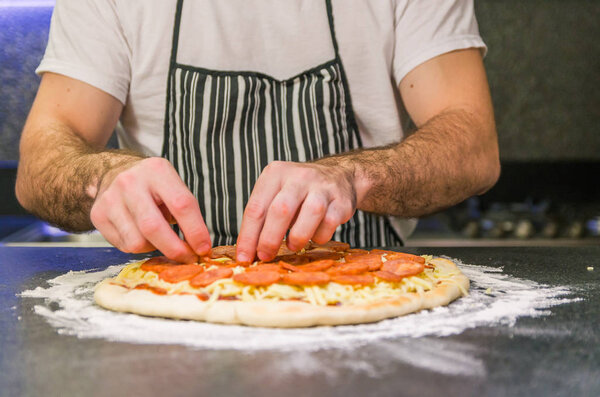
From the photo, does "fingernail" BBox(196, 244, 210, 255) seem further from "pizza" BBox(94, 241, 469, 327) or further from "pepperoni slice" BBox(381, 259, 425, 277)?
"pepperoni slice" BBox(381, 259, 425, 277)

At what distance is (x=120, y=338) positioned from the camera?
2.77 ft

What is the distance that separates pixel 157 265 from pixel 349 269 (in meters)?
0.33

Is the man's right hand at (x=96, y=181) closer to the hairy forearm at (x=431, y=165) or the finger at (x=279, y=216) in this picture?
the finger at (x=279, y=216)

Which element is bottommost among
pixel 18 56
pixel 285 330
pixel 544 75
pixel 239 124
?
pixel 285 330

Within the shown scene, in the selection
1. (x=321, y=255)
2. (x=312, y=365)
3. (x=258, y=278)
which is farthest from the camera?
(x=321, y=255)

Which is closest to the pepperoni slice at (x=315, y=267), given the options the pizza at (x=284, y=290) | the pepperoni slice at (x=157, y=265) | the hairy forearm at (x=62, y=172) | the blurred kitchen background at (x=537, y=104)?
the pizza at (x=284, y=290)

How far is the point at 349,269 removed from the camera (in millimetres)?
1038

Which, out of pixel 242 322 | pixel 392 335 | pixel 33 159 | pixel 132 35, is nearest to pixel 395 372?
pixel 392 335

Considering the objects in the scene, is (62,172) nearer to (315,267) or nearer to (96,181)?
(96,181)

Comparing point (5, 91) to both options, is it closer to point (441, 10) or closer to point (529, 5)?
point (441, 10)

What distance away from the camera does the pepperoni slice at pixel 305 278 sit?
3.20ft

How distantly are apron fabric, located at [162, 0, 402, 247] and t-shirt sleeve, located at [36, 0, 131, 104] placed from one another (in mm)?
132

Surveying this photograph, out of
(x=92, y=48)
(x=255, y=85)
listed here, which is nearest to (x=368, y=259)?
(x=255, y=85)

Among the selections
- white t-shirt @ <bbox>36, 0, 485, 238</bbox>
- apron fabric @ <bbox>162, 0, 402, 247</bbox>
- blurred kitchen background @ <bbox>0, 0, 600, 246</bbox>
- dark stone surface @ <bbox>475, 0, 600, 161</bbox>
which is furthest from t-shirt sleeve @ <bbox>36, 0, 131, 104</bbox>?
dark stone surface @ <bbox>475, 0, 600, 161</bbox>
